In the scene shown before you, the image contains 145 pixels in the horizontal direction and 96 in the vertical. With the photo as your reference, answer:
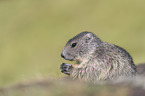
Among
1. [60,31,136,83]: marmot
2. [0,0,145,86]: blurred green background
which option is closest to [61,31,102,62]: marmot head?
[60,31,136,83]: marmot

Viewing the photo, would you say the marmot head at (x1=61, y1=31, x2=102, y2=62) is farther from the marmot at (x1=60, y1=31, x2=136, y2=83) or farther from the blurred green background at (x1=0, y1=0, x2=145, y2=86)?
the blurred green background at (x1=0, y1=0, x2=145, y2=86)

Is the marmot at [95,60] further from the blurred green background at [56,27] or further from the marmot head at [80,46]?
the blurred green background at [56,27]

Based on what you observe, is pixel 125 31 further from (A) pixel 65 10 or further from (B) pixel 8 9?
(B) pixel 8 9

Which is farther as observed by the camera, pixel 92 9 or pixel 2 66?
pixel 92 9

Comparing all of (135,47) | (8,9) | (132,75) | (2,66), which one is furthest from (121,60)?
(8,9)

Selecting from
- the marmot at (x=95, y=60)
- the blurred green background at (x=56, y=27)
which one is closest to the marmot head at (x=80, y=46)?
the marmot at (x=95, y=60)
